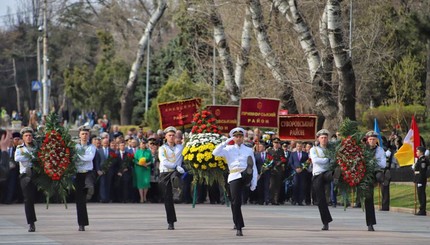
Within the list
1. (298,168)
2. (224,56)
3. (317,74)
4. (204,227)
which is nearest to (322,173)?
(204,227)

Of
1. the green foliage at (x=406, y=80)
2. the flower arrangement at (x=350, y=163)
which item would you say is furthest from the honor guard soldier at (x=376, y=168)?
the green foliage at (x=406, y=80)

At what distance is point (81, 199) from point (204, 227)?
2339 mm

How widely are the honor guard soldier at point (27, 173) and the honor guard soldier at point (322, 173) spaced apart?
5.02m

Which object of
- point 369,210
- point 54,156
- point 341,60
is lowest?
point 369,210

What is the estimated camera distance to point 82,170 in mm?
21312

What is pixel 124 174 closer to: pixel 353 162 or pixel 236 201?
pixel 353 162

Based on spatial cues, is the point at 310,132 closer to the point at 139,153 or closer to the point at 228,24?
the point at 139,153

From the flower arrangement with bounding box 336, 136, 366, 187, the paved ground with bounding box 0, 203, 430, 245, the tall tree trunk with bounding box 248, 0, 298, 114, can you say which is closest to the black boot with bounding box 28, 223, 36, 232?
the paved ground with bounding box 0, 203, 430, 245

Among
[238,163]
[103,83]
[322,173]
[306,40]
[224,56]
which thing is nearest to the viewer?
[238,163]

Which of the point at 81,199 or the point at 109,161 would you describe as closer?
the point at 81,199

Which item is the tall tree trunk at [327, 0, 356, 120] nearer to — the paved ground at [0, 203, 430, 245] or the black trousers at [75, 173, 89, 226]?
the paved ground at [0, 203, 430, 245]

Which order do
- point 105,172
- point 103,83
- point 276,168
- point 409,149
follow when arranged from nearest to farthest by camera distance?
point 409,149 < point 105,172 < point 276,168 < point 103,83

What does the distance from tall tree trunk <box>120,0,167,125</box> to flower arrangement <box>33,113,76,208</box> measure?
3938 cm

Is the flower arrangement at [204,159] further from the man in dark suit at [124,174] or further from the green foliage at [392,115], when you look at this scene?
the green foliage at [392,115]
